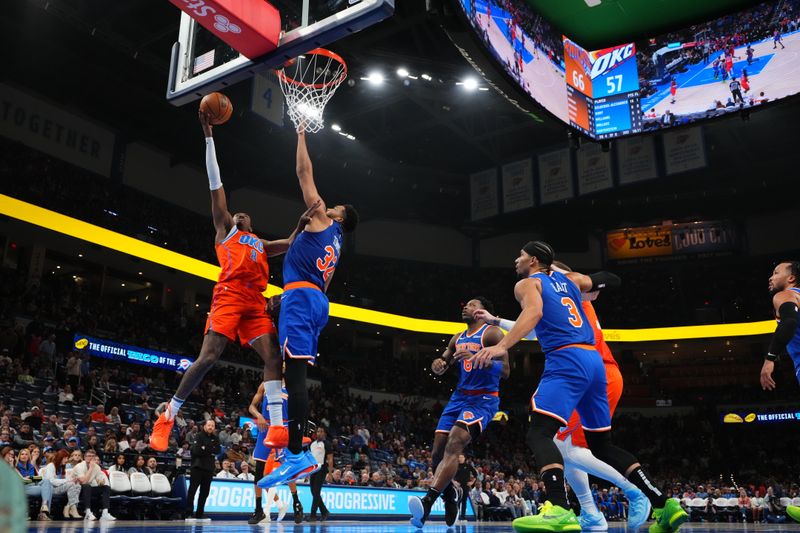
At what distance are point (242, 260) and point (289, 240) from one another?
42 cm

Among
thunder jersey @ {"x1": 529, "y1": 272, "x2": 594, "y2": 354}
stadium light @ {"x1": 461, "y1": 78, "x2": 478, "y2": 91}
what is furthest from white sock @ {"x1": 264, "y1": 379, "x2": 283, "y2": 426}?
stadium light @ {"x1": 461, "y1": 78, "x2": 478, "y2": 91}

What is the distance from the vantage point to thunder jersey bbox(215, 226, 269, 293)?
536cm

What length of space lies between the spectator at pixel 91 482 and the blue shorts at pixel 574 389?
7873 mm

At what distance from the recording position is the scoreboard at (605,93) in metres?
7.64

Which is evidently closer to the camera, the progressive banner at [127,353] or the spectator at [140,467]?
the spectator at [140,467]

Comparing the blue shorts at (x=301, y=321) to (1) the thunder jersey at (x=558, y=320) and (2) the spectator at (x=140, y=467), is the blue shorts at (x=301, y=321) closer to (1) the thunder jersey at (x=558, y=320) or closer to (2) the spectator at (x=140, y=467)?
(1) the thunder jersey at (x=558, y=320)

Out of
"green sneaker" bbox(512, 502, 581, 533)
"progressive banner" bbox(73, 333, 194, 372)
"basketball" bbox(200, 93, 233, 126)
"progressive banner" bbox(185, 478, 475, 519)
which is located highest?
"basketball" bbox(200, 93, 233, 126)

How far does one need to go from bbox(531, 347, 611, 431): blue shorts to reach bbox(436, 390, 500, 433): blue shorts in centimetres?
169

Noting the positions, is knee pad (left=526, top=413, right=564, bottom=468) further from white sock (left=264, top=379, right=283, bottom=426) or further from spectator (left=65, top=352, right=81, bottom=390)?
spectator (left=65, top=352, right=81, bottom=390)

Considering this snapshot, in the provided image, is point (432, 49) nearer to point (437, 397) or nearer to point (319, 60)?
point (319, 60)

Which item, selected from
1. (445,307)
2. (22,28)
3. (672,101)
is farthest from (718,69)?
(445,307)

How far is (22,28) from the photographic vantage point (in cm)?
1750

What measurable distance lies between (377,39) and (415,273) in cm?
1449

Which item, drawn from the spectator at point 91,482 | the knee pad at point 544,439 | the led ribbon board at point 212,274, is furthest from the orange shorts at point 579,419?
the led ribbon board at point 212,274
